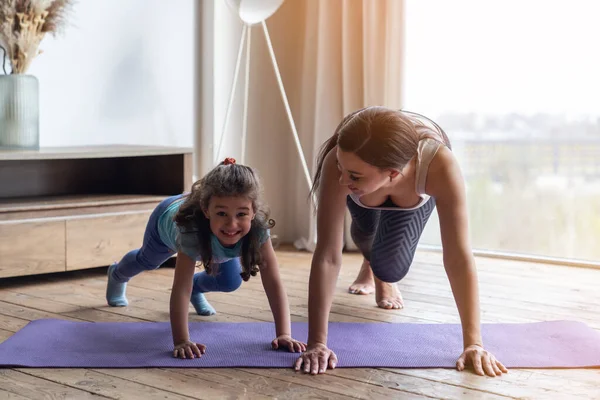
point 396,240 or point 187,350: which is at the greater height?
point 396,240

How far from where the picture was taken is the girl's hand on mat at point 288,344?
6.72 ft

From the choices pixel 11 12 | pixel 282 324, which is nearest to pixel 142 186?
pixel 11 12

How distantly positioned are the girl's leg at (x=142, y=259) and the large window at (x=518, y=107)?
181 centimetres

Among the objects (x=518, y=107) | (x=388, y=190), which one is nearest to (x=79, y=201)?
(x=388, y=190)

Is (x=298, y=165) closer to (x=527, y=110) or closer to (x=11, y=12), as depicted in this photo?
(x=527, y=110)

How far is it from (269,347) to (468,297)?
55cm

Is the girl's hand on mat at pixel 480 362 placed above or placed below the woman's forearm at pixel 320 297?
below

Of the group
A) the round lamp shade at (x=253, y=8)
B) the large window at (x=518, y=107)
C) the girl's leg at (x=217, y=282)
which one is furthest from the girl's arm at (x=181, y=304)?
the large window at (x=518, y=107)

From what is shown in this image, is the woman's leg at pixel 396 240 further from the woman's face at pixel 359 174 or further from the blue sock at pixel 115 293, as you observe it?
the blue sock at pixel 115 293

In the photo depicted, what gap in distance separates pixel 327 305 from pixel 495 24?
2148 millimetres

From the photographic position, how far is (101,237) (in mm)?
3043

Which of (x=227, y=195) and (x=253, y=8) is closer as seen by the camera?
(x=227, y=195)

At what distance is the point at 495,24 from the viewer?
11.9ft

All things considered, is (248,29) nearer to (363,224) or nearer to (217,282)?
(363,224)
